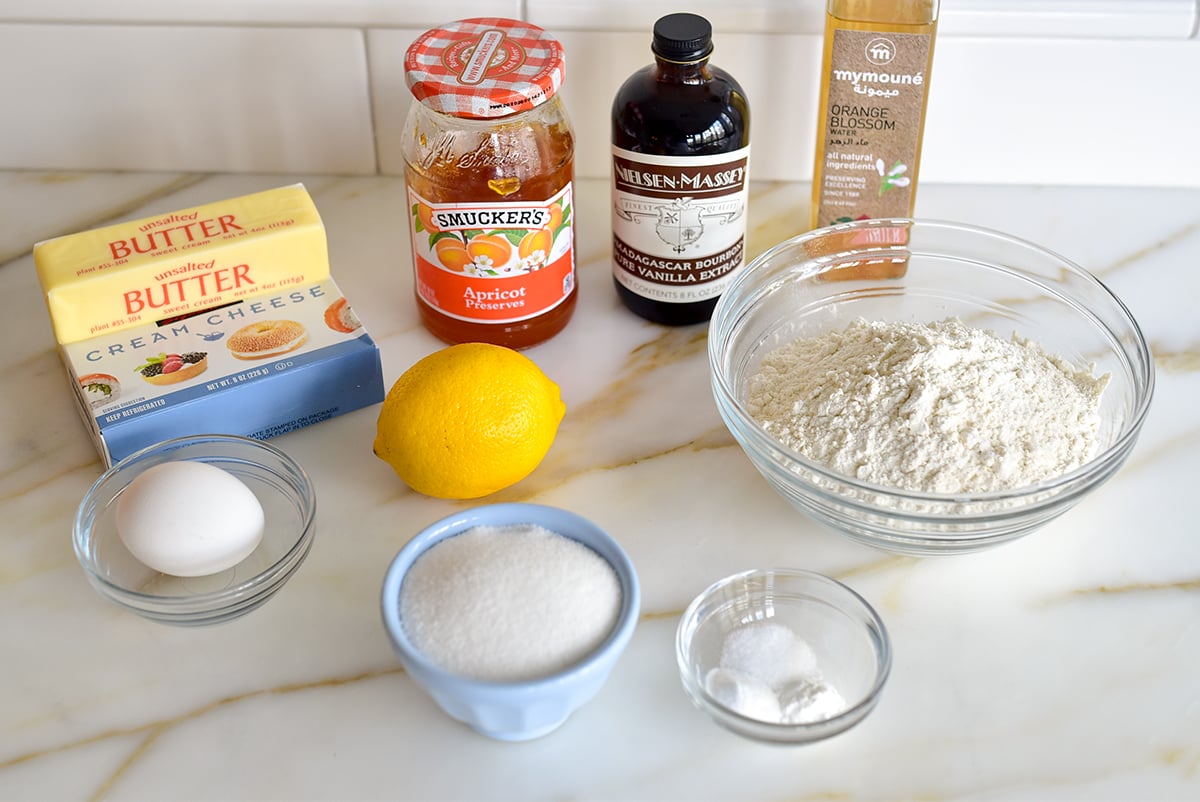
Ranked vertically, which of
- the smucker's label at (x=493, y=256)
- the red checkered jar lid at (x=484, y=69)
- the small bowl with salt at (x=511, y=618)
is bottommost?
the small bowl with salt at (x=511, y=618)

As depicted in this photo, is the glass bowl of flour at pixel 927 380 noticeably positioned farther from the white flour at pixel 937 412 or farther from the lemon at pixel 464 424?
the lemon at pixel 464 424

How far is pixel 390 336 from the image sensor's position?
A: 104cm

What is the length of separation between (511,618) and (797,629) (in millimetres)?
206

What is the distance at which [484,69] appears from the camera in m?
0.88

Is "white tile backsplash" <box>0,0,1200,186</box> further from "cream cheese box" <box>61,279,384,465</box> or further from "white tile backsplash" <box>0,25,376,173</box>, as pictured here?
"cream cheese box" <box>61,279,384,465</box>

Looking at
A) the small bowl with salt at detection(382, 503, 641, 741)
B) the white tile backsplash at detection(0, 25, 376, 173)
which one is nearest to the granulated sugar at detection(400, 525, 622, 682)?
the small bowl with salt at detection(382, 503, 641, 741)

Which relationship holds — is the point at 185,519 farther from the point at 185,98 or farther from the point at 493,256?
the point at 185,98

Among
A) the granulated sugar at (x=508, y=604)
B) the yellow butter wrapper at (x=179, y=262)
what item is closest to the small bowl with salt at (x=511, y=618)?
the granulated sugar at (x=508, y=604)

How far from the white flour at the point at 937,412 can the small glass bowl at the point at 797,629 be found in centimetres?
9

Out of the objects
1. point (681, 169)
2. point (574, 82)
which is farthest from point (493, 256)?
point (574, 82)

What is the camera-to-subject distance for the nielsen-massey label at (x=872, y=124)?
0.99 meters

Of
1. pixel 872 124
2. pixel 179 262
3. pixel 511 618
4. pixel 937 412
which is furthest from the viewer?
pixel 872 124

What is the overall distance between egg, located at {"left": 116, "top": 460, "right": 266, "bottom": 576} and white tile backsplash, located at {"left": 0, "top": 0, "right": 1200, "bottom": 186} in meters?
0.52

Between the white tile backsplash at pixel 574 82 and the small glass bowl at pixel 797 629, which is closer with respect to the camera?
the small glass bowl at pixel 797 629
